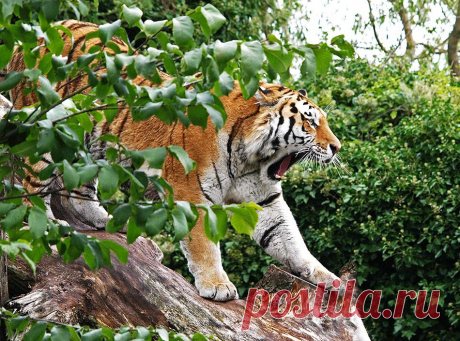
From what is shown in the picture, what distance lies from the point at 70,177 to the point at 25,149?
16cm

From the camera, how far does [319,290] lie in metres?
4.14

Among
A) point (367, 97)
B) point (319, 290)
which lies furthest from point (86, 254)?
point (367, 97)

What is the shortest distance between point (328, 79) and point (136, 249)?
14.6ft

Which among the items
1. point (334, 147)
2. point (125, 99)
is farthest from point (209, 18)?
point (334, 147)

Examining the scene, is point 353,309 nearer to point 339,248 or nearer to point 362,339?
point 362,339

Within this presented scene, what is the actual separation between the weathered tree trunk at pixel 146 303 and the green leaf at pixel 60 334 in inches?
55.9

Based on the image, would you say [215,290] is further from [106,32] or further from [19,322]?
[106,32]

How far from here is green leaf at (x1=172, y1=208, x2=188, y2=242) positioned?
1.69 meters

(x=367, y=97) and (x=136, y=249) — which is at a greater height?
(x=367, y=97)

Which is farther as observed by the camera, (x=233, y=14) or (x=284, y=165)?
(x=233, y=14)

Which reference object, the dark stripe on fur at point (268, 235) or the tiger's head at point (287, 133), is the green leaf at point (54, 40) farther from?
the dark stripe on fur at point (268, 235)

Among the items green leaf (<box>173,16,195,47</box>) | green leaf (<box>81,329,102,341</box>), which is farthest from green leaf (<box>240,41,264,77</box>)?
green leaf (<box>81,329,102,341</box>)

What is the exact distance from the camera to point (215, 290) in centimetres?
382

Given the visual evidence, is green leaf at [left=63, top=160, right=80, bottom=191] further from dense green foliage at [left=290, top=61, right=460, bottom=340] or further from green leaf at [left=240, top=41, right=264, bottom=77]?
dense green foliage at [left=290, top=61, right=460, bottom=340]
